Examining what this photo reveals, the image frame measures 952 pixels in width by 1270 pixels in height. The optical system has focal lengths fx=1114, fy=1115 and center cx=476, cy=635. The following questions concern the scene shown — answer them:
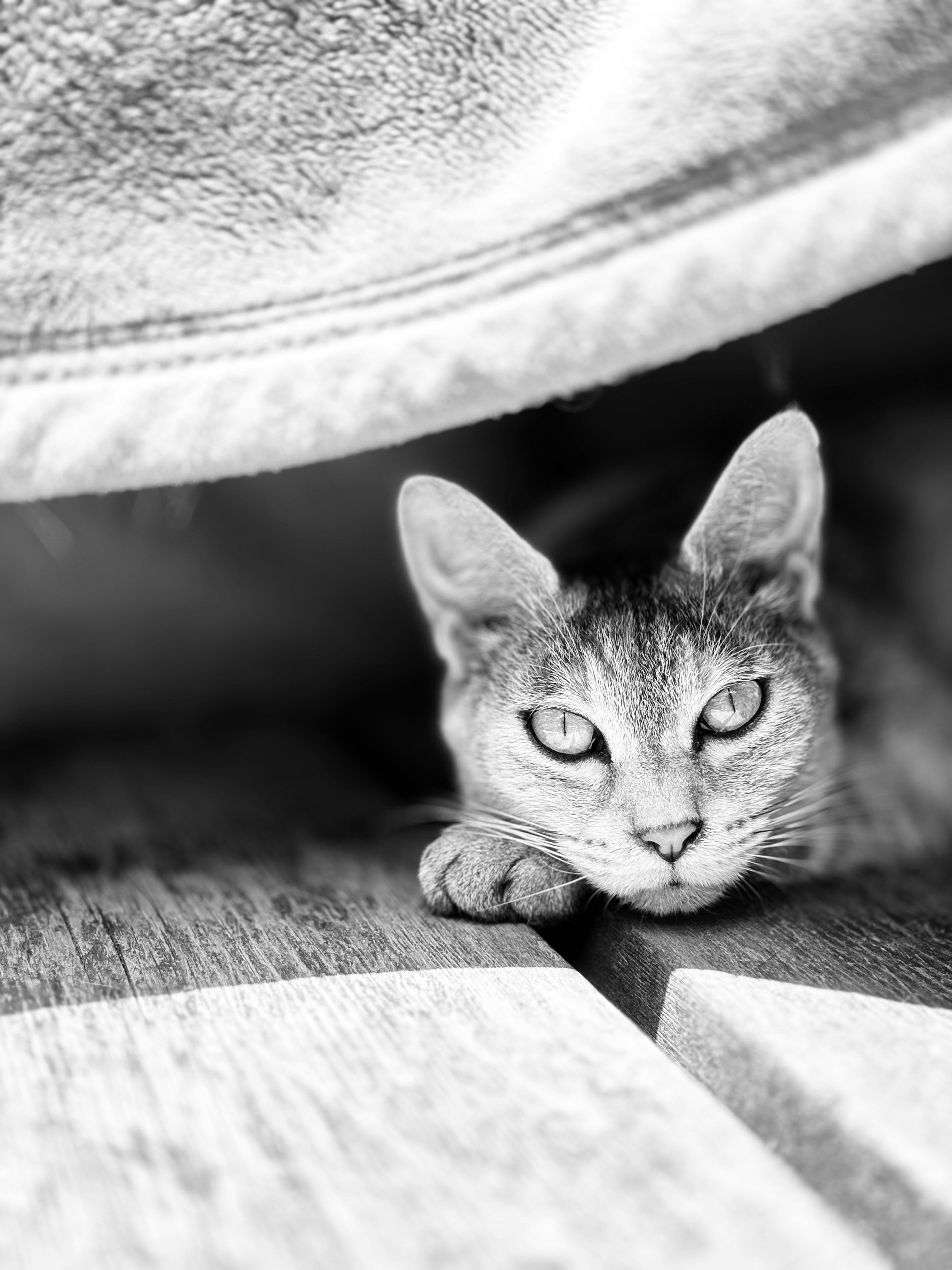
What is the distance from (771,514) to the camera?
4.90 ft

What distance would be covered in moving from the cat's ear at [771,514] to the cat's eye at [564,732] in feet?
0.95

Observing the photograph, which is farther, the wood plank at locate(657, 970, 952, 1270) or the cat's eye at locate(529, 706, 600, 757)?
the cat's eye at locate(529, 706, 600, 757)

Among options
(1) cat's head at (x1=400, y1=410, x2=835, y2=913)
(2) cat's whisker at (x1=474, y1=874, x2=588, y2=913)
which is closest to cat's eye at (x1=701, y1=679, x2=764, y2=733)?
(1) cat's head at (x1=400, y1=410, x2=835, y2=913)

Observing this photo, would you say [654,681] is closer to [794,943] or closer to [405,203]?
[794,943]

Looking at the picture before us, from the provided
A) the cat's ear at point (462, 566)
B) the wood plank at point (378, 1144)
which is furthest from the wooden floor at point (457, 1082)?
the cat's ear at point (462, 566)

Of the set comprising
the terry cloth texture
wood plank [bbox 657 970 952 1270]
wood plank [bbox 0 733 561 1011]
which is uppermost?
the terry cloth texture

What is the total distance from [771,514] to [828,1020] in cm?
78

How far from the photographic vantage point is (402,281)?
3.30 ft

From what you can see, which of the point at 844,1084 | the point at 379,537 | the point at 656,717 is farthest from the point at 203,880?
the point at 379,537

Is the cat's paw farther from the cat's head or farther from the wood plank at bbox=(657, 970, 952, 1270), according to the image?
the wood plank at bbox=(657, 970, 952, 1270)

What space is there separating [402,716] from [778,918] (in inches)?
41.9

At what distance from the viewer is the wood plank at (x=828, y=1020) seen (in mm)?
712

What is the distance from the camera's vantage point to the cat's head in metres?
1.25

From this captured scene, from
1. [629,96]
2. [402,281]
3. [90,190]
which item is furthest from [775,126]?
[90,190]
